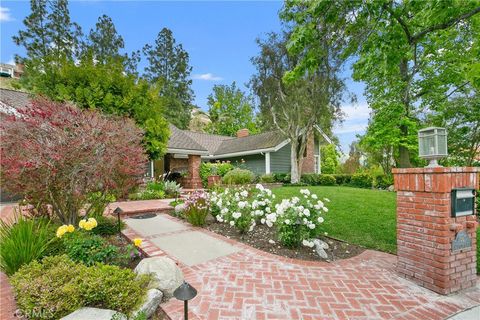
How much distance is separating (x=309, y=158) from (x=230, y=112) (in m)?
19.1

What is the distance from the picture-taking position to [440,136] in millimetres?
3281

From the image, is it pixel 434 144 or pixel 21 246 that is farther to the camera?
pixel 21 246

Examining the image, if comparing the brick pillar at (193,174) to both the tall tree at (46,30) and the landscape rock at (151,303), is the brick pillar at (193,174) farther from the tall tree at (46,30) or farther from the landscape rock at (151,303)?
the tall tree at (46,30)

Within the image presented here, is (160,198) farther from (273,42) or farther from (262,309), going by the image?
(273,42)

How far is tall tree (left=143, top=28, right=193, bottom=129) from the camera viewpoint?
29.5 metres

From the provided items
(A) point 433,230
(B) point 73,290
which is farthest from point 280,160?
(B) point 73,290

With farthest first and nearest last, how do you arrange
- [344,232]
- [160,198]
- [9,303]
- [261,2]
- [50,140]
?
[160,198] → [261,2] → [344,232] → [50,140] → [9,303]

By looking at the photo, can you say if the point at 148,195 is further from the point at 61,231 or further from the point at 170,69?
the point at 170,69

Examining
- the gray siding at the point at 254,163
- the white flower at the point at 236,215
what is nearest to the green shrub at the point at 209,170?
the gray siding at the point at 254,163

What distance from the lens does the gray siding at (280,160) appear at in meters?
17.3

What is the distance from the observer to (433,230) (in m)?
3.20

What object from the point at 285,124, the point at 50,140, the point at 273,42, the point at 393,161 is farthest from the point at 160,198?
the point at 393,161

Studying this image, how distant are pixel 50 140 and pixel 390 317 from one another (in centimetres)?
542

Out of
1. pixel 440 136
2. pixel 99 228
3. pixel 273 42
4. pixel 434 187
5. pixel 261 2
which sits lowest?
pixel 99 228
